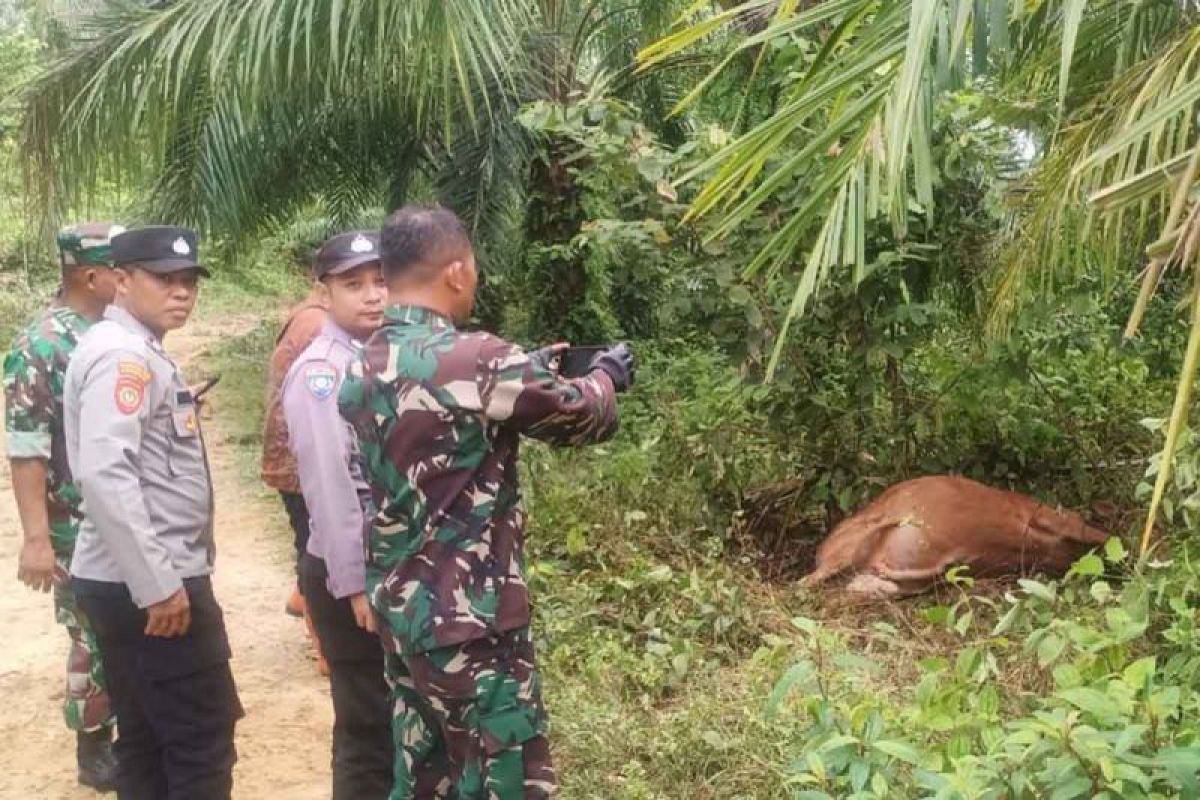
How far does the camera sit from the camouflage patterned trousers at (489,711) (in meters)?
2.60

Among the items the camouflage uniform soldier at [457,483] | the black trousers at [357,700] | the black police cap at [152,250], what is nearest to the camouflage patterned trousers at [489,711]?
the camouflage uniform soldier at [457,483]

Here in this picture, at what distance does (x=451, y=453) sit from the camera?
2.53 metres

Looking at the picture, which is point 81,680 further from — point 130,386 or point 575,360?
point 575,360

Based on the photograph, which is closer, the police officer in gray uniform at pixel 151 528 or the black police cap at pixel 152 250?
the police officer in gray uniform at pixel 151 528

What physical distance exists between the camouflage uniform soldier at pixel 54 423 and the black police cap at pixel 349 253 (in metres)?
0.53

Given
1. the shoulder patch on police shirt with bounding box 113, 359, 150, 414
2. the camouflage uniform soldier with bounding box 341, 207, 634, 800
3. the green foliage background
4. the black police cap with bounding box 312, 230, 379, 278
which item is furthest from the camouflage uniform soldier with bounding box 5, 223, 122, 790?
the green foliage background

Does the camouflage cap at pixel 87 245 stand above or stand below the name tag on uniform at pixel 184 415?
above

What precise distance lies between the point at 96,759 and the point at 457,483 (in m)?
1.91

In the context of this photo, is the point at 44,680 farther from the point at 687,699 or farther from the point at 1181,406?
the point at 1181,406

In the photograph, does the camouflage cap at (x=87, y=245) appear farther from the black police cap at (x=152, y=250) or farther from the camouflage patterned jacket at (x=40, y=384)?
the black police cap at (x=152, y=250)

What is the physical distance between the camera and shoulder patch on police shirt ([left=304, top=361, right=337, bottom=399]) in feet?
10.2

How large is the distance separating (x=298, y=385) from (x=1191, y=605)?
241 cm

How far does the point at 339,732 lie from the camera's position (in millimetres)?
3264

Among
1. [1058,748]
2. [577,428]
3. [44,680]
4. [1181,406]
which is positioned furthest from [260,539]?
[1181,406]
